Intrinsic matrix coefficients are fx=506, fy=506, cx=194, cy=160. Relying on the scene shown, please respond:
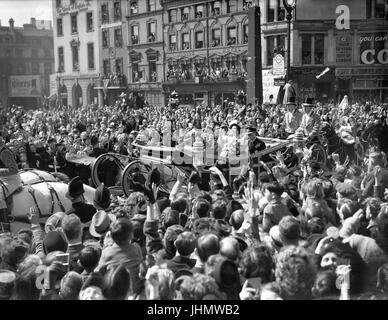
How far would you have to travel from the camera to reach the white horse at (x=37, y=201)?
24.0 ft

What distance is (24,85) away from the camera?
3266 cm

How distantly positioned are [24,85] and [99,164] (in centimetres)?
2447

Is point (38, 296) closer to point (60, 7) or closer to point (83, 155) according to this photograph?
point (83, 155)

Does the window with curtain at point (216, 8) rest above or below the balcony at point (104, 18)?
below

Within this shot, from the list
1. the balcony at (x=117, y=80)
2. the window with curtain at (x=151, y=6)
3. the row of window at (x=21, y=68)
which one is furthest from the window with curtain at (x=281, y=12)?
the row of window at (x=21, y=68)

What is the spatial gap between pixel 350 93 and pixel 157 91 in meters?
16.2

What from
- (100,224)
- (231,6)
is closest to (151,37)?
(231,6)

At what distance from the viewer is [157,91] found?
43.1 m

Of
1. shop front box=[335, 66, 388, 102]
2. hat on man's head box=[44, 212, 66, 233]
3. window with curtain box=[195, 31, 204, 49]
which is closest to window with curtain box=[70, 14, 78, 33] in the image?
window with curtain box=[195, 31, 204, 49]

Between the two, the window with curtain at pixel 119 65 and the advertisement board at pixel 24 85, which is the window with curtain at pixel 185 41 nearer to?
the window with curtain at pixel 119 65

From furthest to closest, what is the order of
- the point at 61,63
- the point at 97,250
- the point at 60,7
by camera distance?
the point at 61,63 < the point at 60,7 < the point at 97,250

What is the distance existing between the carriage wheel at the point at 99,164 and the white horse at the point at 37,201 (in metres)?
2.29

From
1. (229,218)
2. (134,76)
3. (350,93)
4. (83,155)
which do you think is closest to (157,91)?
(134,76)

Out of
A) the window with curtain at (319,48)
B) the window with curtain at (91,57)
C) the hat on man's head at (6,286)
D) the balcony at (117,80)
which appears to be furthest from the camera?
the balcony at (117,80)
